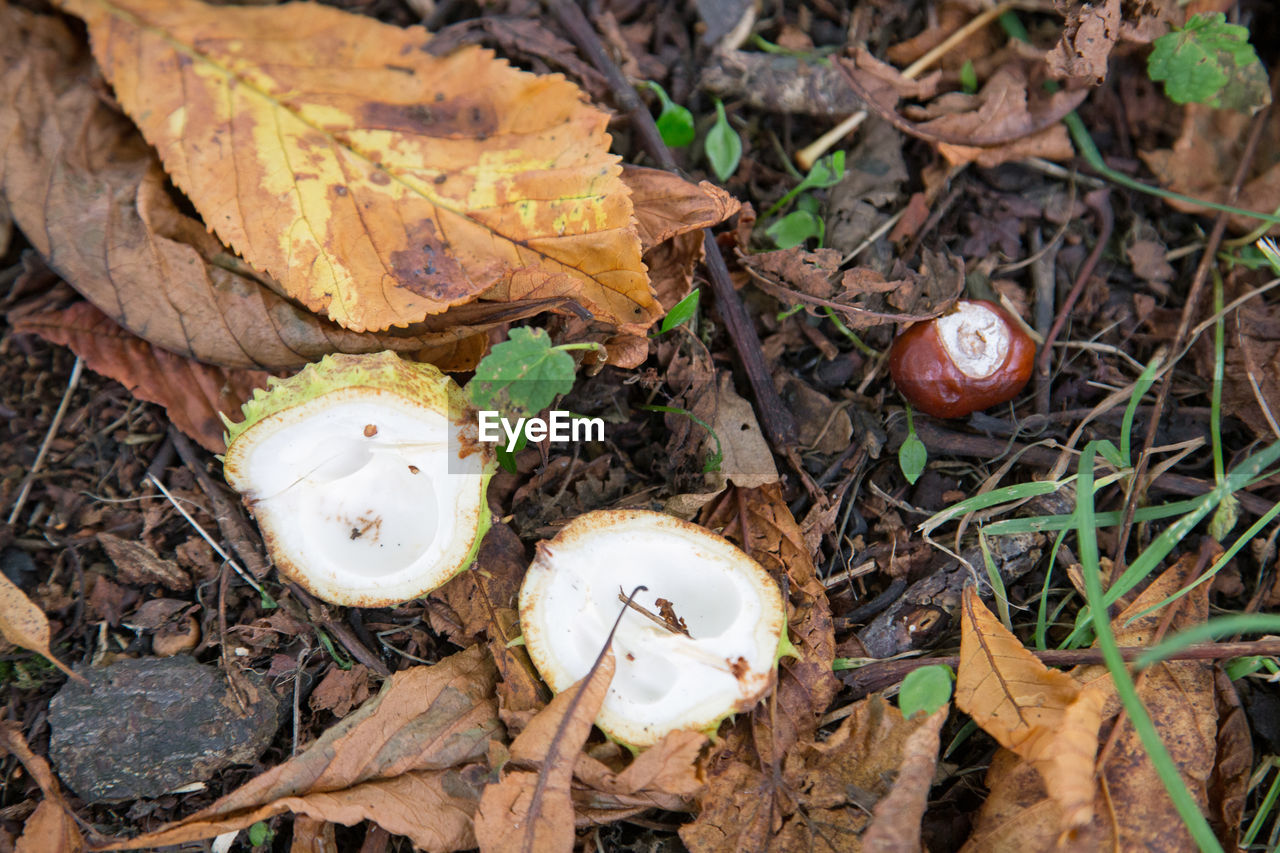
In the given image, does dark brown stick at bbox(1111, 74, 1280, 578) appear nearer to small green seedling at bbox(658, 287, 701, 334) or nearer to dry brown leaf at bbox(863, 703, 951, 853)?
dry brown leaf at bbox(863, 703, 951, 853)

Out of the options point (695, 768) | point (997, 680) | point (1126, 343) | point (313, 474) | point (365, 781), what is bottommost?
point (365, 781)

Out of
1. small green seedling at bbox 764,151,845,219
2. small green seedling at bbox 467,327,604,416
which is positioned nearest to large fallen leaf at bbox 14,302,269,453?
small green seedling at bbox 467,327,604,416

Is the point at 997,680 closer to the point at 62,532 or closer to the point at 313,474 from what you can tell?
the point at 313,474

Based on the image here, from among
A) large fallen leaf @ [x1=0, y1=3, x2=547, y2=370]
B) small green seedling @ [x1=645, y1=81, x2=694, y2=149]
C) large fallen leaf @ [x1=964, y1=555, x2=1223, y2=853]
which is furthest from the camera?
small green seedling @ [x1=645, y1=81, x2=694, y2=149]

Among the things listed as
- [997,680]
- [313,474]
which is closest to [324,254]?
[313,474]

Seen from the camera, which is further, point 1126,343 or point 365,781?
point 1126,343

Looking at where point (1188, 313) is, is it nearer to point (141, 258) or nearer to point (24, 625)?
point (141, 258)

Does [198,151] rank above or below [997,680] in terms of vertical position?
above
